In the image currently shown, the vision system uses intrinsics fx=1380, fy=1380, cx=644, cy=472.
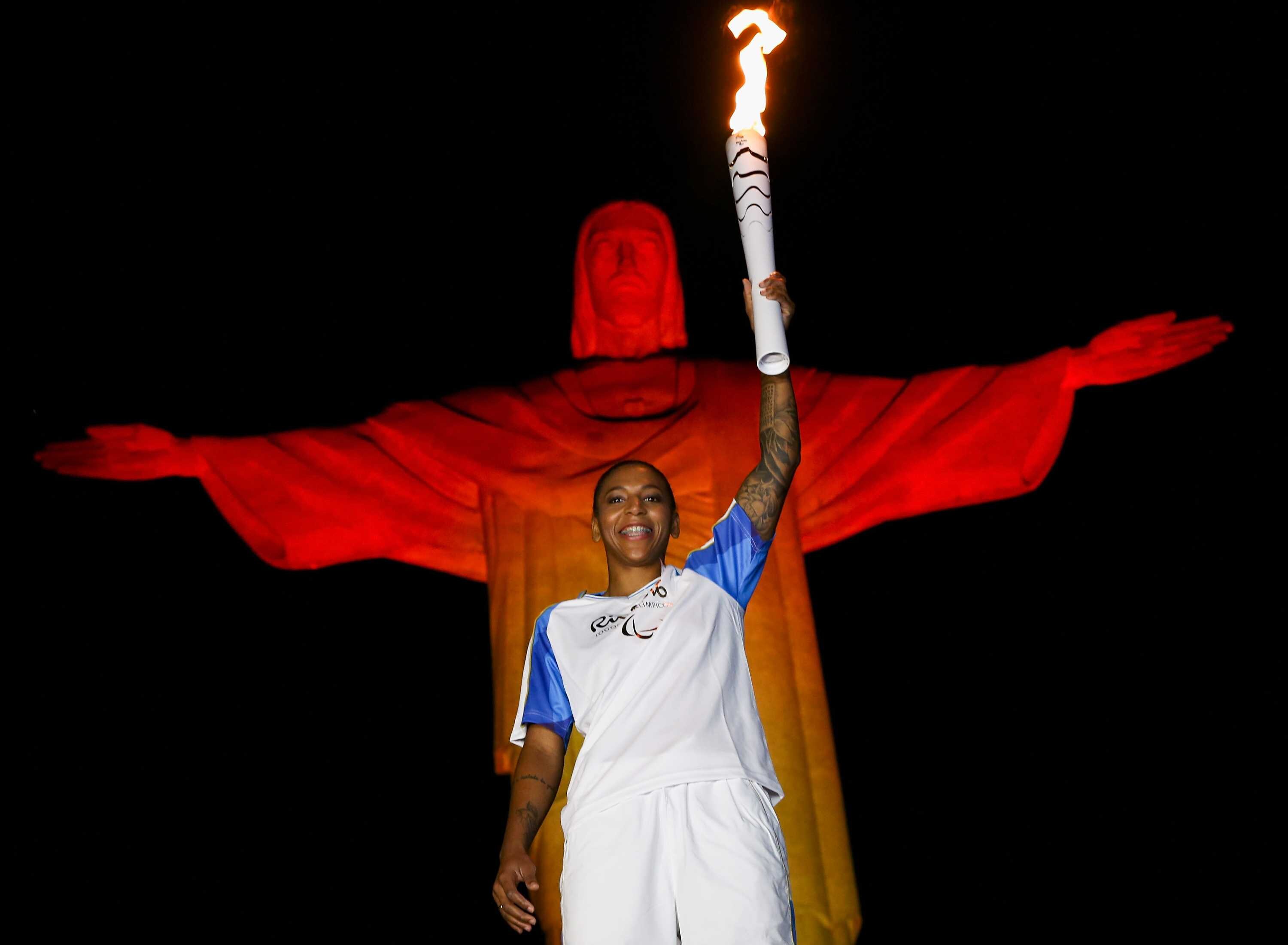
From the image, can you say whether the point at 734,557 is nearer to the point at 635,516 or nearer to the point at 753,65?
the point at 635,516

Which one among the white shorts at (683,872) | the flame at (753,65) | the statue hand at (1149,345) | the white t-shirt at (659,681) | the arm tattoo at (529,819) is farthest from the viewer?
the statue hand at (1149,345)

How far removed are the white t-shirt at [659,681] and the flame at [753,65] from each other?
0.95 metres

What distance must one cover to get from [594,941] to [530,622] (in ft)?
6.19

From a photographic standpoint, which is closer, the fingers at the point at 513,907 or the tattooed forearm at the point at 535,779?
the fingers at the point at 513,907

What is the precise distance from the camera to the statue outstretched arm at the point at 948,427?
4.35 m

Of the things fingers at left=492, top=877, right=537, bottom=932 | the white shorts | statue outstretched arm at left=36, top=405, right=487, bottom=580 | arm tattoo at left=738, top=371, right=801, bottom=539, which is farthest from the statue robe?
the white shorts

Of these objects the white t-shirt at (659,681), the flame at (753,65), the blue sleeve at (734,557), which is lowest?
the white t-shirt at (659,681)

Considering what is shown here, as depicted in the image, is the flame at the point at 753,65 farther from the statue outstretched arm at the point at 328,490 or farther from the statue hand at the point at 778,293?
the statue outstretched arm at the point at 328,490

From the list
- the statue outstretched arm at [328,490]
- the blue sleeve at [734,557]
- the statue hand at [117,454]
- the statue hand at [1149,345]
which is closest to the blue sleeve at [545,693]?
the blue sleeve at [734,557]

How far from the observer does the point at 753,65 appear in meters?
3.35

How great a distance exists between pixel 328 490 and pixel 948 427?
2.04 meters

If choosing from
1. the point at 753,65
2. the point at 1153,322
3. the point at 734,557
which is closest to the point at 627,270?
A: the point at 753,65

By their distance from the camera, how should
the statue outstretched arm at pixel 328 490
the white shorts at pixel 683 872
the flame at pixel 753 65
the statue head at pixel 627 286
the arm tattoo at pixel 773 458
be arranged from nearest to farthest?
the white shorts at pixel 683 872 → the arm tattoo at pixel 773 458 → the flame at pixel 753 65 → the statue outstretched arm at pixel 328 490 → the statue head at pixel 627 286

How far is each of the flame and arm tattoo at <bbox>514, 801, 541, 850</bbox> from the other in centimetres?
155
